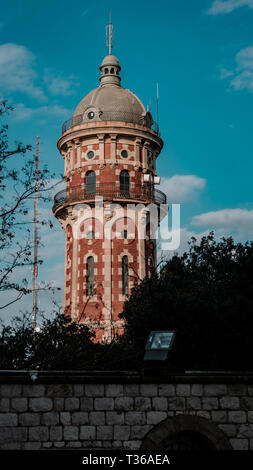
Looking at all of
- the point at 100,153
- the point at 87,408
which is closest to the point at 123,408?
the point at 87,408

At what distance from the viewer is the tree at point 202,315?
957 inches

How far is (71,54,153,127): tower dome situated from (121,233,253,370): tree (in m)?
13.5

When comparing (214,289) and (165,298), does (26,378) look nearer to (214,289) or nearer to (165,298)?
(165,298)

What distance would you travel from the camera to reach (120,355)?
25141mm

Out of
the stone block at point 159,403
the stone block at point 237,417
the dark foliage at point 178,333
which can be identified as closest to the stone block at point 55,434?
the stone block at point 159,403

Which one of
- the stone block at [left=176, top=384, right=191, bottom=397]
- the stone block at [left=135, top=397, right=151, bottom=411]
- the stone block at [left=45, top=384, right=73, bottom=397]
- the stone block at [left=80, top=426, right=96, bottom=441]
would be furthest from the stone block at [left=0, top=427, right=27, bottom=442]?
the stone block at [left=176, top=384, right=191, bottom=397]

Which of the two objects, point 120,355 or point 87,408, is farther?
point 120,355

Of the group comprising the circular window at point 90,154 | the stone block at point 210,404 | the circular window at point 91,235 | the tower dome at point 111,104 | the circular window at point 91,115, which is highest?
the tower dome at point 111,104

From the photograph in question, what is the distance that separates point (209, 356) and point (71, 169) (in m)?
18.2

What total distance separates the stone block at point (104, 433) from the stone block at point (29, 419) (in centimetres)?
126

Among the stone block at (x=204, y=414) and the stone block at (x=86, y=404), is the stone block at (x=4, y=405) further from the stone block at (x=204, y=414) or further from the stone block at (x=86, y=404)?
the stone block at (x=204, y=414)

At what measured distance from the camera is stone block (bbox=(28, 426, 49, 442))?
12.0 m

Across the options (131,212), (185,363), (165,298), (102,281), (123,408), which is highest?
(131,212)

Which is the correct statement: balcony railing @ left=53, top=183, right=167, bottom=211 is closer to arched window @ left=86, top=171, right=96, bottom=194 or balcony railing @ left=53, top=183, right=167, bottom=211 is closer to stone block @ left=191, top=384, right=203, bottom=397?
arched window @ left=86, top=171, right=96, bottom=194
